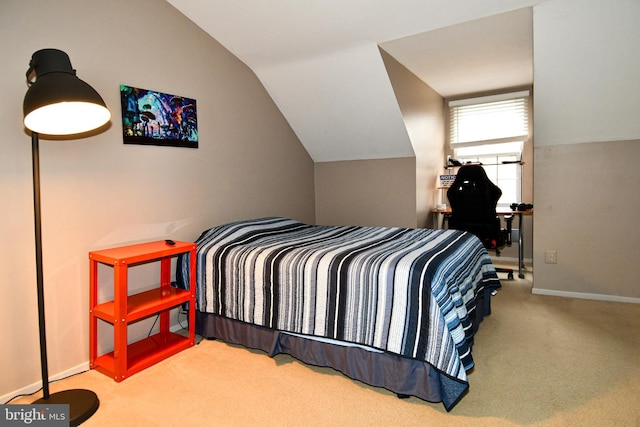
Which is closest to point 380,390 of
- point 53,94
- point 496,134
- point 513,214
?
point 53,94

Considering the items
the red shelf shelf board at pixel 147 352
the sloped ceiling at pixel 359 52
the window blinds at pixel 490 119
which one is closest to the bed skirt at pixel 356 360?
the red shelf shelf board at pixel 147 352

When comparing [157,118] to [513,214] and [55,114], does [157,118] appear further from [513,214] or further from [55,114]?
[513,214]

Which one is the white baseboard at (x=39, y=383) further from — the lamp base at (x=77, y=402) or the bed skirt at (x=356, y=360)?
the bed skirt at (x=356, y=360)

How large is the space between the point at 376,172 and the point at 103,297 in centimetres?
297

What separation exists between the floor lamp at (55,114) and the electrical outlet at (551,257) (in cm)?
366

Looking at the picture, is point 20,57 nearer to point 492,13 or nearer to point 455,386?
point 455,386

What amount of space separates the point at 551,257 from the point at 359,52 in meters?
2.56


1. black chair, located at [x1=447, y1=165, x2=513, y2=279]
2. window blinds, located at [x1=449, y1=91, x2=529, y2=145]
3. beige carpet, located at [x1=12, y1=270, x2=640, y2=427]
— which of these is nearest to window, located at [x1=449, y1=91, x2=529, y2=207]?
window blinds, located at [x1=449, y1=91, x2=529, y2=145]

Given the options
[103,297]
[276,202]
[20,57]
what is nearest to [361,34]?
[276,202]

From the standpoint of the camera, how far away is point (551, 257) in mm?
3498

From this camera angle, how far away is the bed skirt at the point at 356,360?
1794mm

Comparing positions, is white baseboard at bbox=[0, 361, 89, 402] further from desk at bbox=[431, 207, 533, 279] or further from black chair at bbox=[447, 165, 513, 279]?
desk at bbox=[431, 207, 533, 279]

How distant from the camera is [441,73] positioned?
3988mm

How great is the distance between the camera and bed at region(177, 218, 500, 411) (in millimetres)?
1798
